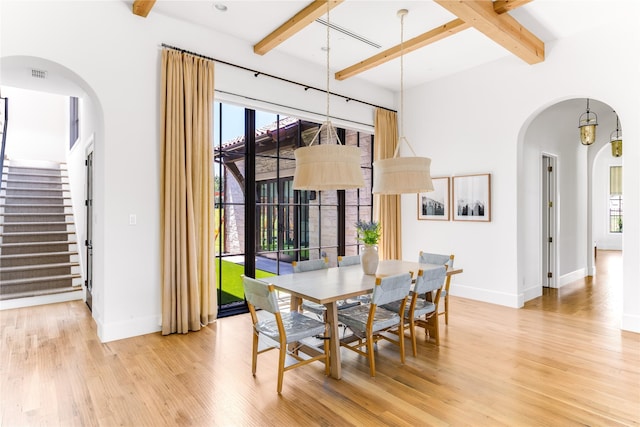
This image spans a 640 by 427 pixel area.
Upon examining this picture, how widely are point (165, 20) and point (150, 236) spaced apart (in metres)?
2.34

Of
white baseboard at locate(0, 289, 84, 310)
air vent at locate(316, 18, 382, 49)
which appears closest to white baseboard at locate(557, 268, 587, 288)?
air vent at locate(316, 18, 382, 49)

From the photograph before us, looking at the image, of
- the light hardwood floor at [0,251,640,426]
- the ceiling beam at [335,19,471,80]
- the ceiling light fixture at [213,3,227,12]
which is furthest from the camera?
the ceiling beam at [335,19,471,80]

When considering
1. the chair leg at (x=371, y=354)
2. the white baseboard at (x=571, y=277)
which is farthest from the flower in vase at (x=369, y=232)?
the white baseboard at (x=571, y=277)

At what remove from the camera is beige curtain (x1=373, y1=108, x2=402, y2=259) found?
5988 millimetres

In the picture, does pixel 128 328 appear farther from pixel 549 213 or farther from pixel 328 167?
pixel 549 213

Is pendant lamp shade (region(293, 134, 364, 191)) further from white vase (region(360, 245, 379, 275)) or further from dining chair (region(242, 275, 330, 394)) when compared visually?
white vase (region(360, 245, 379, 275))

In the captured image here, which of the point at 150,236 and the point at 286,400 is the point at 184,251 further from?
the point at 286,400

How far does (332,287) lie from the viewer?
2963 millimetres

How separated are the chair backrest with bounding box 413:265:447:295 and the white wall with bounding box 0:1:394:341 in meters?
2.72

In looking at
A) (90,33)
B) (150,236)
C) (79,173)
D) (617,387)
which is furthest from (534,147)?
(79,173)

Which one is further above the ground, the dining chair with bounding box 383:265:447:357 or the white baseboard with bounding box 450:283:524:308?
the dining chair with bounding box 383:265:447:357

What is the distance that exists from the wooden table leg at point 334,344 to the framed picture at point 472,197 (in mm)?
3340

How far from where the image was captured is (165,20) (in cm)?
387

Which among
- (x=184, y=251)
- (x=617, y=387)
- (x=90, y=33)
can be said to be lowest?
(x=617, y=387)
